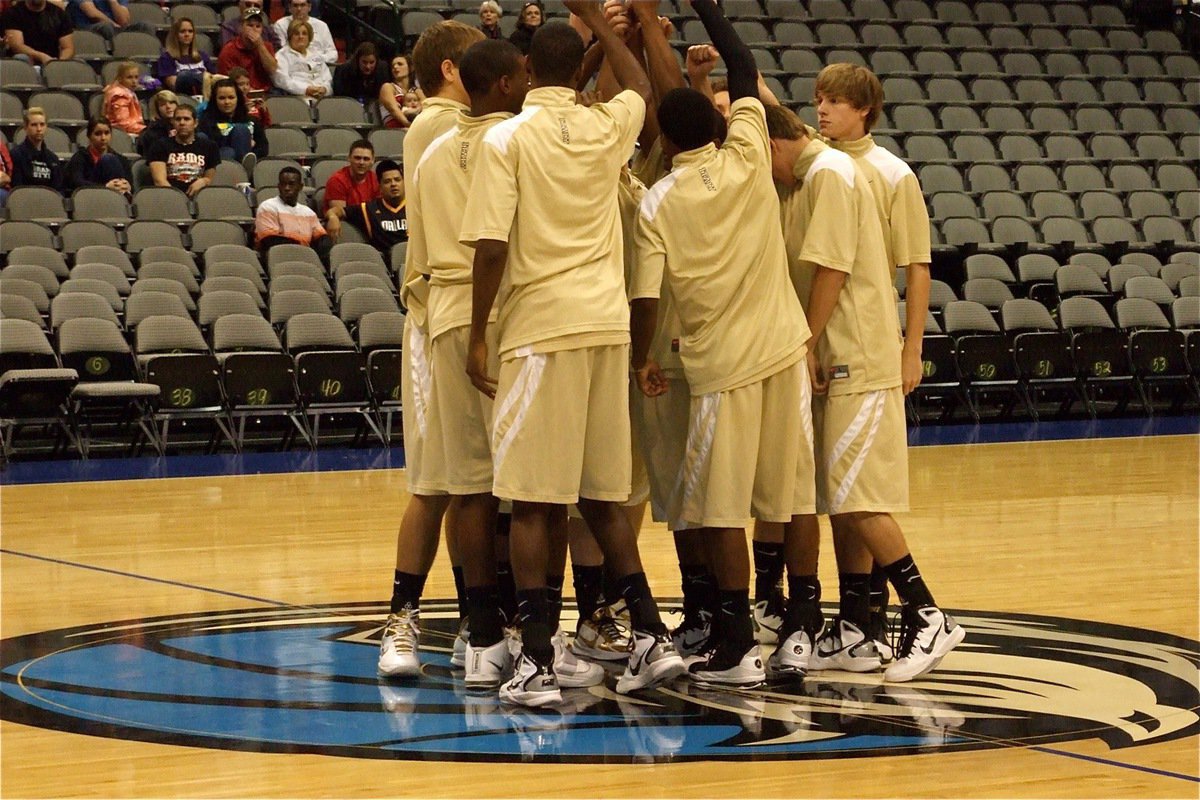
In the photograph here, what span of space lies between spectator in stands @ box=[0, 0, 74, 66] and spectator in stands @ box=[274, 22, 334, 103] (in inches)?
68.0

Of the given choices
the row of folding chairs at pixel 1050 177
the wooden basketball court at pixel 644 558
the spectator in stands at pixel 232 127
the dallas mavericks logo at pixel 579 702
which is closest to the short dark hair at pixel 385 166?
the spectator in stands at pixel 232 127

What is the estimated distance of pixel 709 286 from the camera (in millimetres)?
4184

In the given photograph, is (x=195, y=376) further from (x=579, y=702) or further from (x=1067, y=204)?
(x=1067, y=204)

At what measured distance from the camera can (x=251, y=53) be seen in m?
13.4

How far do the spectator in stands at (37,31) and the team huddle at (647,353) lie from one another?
388 inches

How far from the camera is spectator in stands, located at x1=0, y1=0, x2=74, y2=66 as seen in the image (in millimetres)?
13289

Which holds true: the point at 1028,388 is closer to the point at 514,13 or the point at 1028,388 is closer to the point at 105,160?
the point at 514,13

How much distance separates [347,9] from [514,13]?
5.01 ft

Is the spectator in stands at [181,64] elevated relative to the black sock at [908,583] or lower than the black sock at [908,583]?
elevated

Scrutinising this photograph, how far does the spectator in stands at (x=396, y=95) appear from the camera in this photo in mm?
13414

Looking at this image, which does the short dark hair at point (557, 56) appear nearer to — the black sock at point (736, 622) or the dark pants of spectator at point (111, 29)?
the black sock at point (736, 622)

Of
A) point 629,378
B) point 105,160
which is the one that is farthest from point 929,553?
point 105,160

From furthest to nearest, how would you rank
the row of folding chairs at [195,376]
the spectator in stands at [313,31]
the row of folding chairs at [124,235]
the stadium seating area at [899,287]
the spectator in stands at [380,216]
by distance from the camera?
the spectator in stands at [313,31]
the spectator in stands at [380,216]
the row of folding chairs at [124,235]
the stadium seating area at [899,287]
the row of folding chairs at [195,376]

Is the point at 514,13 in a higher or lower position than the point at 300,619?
higher
